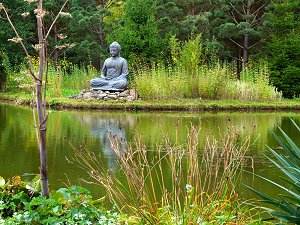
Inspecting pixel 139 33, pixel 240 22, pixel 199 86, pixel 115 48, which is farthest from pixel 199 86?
pixel 240 22

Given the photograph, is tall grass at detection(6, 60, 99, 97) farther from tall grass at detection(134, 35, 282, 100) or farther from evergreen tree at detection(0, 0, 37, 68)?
tall grass at detection(134, 35, 282, 100)

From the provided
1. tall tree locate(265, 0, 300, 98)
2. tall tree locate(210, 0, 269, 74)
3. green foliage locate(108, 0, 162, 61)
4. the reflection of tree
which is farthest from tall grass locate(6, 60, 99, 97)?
tall tree locate(265, 0, 300, 98)

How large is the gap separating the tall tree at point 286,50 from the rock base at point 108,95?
5660 mm

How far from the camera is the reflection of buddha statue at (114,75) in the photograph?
15.8 metres

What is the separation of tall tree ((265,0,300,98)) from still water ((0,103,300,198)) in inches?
209

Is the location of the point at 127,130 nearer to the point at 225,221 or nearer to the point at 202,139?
the point at 202,139

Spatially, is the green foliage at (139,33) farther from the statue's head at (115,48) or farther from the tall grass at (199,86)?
the tall grass at (199,86)

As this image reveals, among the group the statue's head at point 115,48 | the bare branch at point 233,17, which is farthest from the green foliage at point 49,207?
the bare branch at point 233,17

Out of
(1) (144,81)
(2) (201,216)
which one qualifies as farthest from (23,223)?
(1) (144,81)

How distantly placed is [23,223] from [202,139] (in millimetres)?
5486

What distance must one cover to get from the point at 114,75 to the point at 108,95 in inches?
48.8

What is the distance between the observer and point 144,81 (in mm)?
14906

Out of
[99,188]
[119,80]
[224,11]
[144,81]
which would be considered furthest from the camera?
[224,11]

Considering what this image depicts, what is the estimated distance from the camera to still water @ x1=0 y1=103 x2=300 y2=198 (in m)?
5.30
